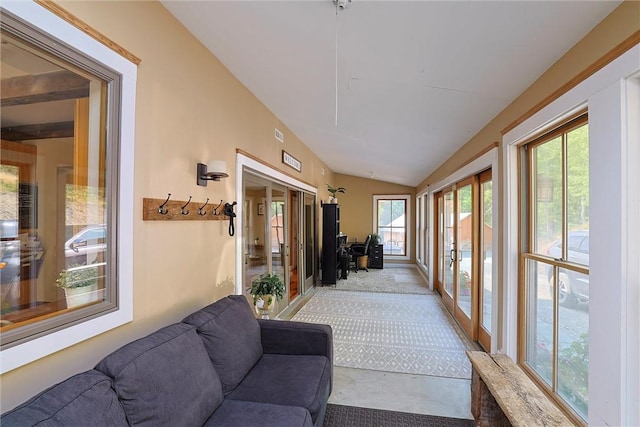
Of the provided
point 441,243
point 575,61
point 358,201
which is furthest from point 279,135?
point 358,201

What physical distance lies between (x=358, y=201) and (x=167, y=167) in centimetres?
761

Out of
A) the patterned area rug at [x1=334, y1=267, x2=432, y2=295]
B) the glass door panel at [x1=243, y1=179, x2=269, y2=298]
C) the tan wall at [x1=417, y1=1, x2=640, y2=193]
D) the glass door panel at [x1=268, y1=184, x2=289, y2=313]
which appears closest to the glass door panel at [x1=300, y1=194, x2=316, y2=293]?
the patterned area rug at [x1=334, y1=267, x2=432, y2=295]

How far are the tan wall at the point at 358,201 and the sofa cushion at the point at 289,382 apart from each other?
281 inches

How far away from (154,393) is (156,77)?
5.45 ft

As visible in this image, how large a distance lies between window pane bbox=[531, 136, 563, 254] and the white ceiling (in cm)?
51

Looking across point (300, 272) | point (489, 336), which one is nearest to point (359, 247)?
point (300, 272)

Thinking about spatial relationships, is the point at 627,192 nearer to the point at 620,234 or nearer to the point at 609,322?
the point at 620,234

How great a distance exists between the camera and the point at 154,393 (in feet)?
3.92

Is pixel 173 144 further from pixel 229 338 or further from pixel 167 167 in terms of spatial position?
pixel 229 338

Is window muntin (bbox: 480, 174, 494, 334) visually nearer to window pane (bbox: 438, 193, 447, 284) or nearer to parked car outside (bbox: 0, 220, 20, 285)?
window pane (bbox: 438, 193, 447, 284)

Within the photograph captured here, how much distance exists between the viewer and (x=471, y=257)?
357 centimetres

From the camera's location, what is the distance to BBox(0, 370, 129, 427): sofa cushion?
87 cm

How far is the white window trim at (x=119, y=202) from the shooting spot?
1.08 metres

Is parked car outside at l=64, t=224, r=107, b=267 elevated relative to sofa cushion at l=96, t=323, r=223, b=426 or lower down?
elevated
